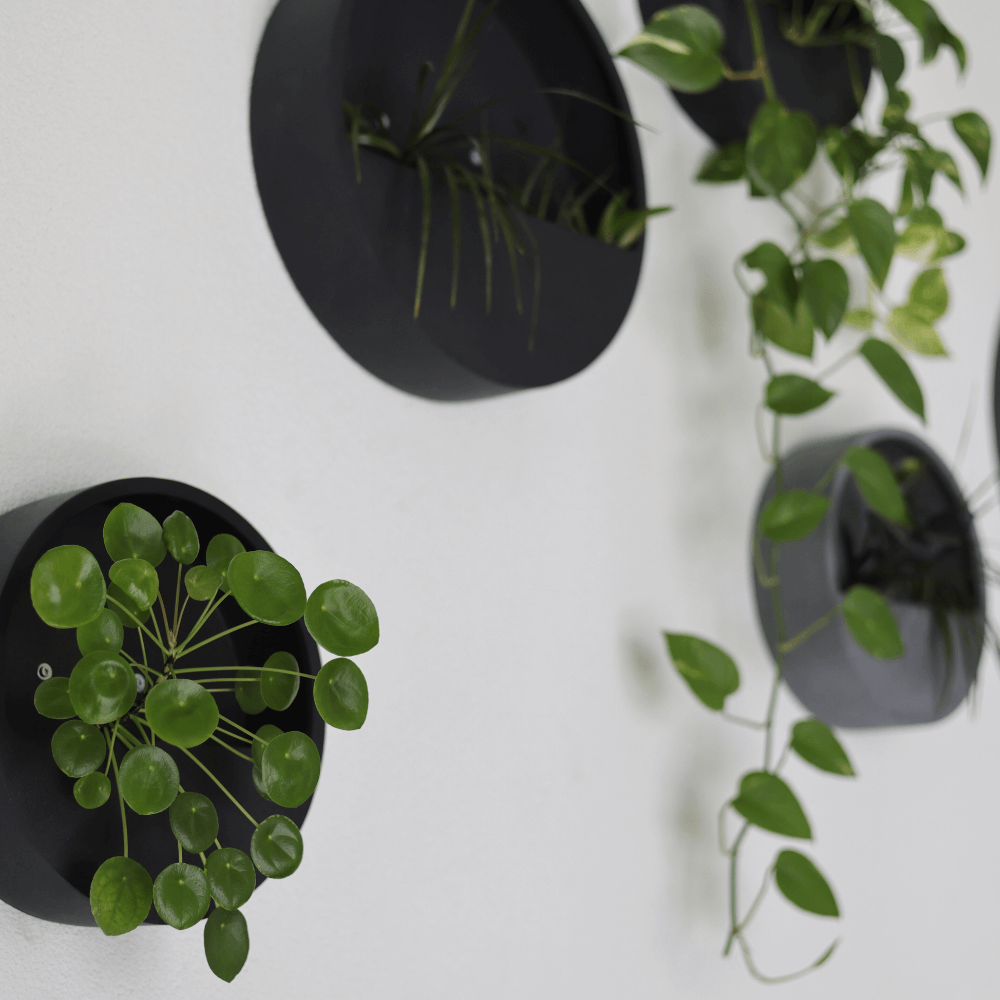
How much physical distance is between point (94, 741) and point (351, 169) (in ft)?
1.31

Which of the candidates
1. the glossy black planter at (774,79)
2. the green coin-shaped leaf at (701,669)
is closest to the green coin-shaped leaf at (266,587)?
the green coin-shaped leaf at (701,669)

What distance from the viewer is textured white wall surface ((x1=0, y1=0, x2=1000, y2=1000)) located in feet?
1.90

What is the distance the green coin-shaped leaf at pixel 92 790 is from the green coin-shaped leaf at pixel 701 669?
559 millimetres

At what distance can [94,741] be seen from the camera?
0.47 metres

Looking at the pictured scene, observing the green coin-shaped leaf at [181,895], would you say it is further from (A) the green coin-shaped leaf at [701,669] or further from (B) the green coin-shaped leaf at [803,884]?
(B) the green coin-shaped leaf at [803,884]

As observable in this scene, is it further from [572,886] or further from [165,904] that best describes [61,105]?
[572,886]

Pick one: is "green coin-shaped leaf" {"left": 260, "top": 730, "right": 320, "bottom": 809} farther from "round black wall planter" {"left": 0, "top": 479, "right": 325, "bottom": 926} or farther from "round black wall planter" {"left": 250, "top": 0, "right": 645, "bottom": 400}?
"round black wall planter" {"left": 250, "top": 0, "right": 645, "bottom": 400}

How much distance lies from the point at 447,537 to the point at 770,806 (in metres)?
0.43

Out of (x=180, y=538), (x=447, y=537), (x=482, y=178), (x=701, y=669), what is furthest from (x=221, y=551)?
(x=701, y=669)

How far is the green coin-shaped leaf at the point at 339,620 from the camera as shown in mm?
478

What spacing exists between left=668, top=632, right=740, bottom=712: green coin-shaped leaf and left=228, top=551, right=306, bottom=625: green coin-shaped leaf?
505 mm

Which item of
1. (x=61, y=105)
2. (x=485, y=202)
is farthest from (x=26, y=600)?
(x=485, y=202)

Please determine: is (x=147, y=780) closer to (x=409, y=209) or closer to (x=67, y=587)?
(x=67, y=587)

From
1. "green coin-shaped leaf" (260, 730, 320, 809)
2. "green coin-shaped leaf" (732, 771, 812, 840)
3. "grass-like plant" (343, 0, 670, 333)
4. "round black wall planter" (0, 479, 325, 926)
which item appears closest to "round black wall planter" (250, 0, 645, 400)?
"grass-like plant" (343, 0, 670, 333)
